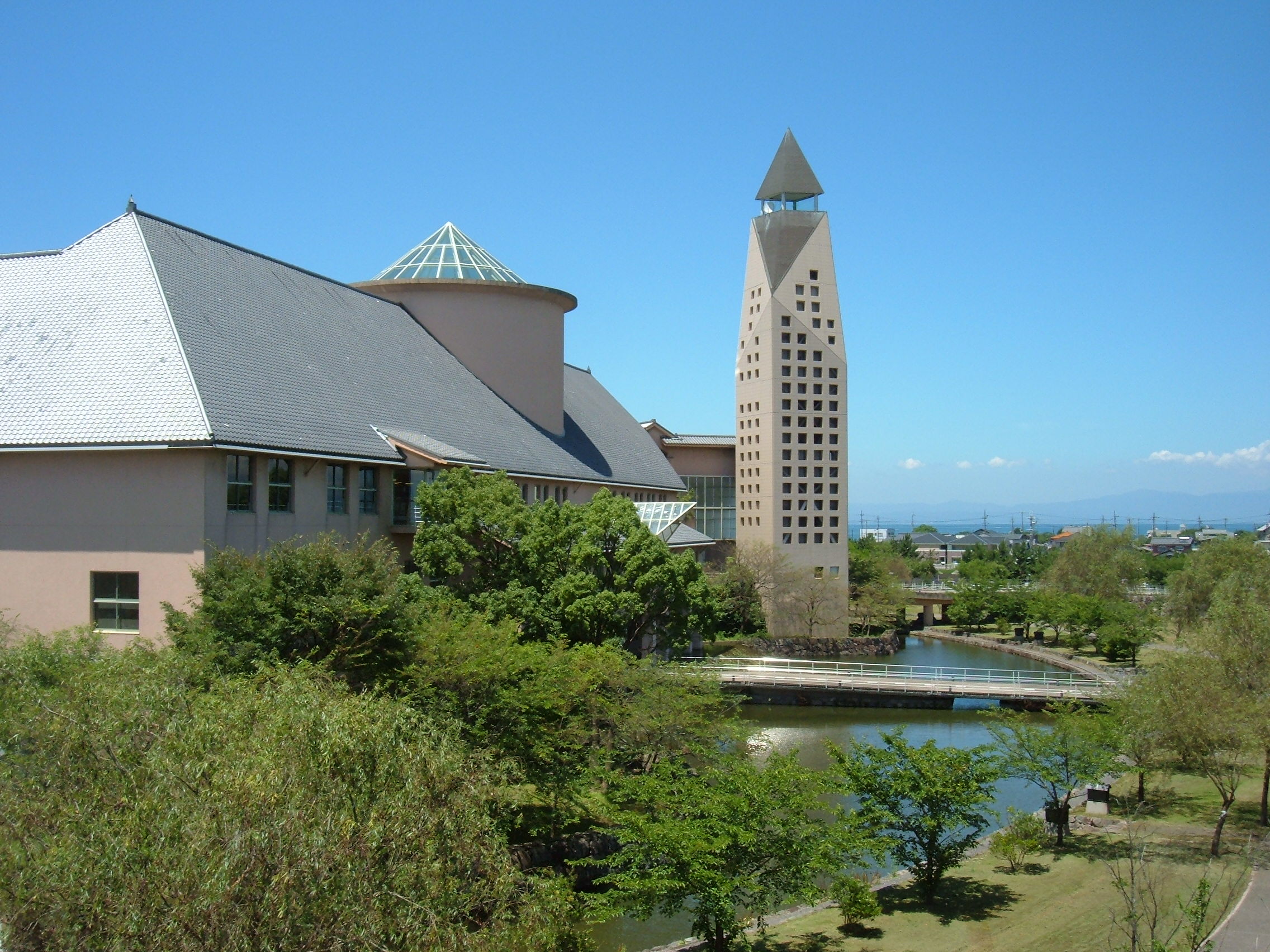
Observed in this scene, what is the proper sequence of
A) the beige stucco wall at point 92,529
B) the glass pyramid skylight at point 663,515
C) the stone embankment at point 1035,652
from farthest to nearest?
the stone embankment at point 1035,652
the glass pyramid skylight at point 663,515
the beige stucco wall at point 92,529

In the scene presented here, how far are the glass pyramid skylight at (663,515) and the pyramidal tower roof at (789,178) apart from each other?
1057 inches

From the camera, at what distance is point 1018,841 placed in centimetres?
2095

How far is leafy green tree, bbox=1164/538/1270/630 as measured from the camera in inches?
1940

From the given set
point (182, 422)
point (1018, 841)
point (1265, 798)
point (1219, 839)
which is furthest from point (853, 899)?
point (182, 422)

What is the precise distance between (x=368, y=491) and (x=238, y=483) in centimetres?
499

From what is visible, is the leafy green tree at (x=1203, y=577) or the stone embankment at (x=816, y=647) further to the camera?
the stone embankment at (x=816, y=647)

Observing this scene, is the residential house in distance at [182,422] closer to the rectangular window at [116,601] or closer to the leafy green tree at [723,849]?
the rectangular window at [116,601]

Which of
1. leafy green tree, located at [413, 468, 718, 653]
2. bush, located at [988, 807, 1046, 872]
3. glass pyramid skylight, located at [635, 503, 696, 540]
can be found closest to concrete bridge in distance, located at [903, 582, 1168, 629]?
glass pyramid skylight, located at [635, 503, 696, 540]

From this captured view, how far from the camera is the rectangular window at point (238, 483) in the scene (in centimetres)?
2216

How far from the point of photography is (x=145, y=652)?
15.7m

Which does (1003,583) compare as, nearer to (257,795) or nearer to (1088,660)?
(1088,660)

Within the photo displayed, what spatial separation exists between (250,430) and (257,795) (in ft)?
49.3

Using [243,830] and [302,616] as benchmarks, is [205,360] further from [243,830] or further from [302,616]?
[243,830]

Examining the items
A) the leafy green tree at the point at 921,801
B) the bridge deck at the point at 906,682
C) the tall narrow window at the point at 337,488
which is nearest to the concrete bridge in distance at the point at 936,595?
the bridge deck at the point at 906,682
